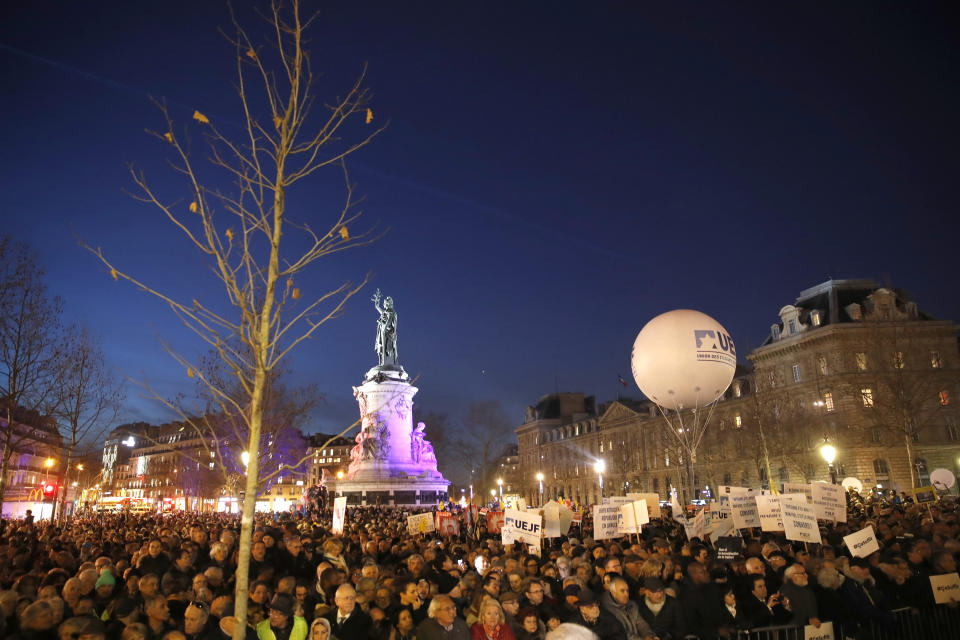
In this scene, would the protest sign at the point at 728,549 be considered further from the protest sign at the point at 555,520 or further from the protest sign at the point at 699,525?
the protest sign at the point at 555,520

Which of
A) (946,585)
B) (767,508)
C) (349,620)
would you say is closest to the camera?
(349,620)

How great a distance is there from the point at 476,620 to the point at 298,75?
6351 millimetres

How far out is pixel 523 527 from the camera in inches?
522

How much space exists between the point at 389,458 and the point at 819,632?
40.4 m

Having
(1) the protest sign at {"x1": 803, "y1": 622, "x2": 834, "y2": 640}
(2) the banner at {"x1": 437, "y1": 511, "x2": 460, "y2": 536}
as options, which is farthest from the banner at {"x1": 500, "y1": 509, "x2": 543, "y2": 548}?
(2) the banner at {"x1": 437, "y1": 511, "x2": 460, "y2": 536}

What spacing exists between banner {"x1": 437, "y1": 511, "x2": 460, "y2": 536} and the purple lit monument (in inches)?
906

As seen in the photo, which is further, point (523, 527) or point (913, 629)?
point (523, 527)

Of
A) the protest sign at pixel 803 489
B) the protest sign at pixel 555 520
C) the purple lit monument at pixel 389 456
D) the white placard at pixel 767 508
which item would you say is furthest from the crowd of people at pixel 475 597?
the purple lit monument at pixel 389 456

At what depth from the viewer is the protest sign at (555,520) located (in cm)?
1530

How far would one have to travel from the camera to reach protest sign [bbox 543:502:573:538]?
15.3 meters

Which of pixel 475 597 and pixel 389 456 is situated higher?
pixel 389 456

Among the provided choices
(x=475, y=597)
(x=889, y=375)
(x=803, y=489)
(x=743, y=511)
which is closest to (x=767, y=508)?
(x=743, y=511)

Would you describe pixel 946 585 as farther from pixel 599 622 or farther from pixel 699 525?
pixel 699 525

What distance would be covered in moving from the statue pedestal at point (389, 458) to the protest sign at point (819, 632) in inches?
1466
